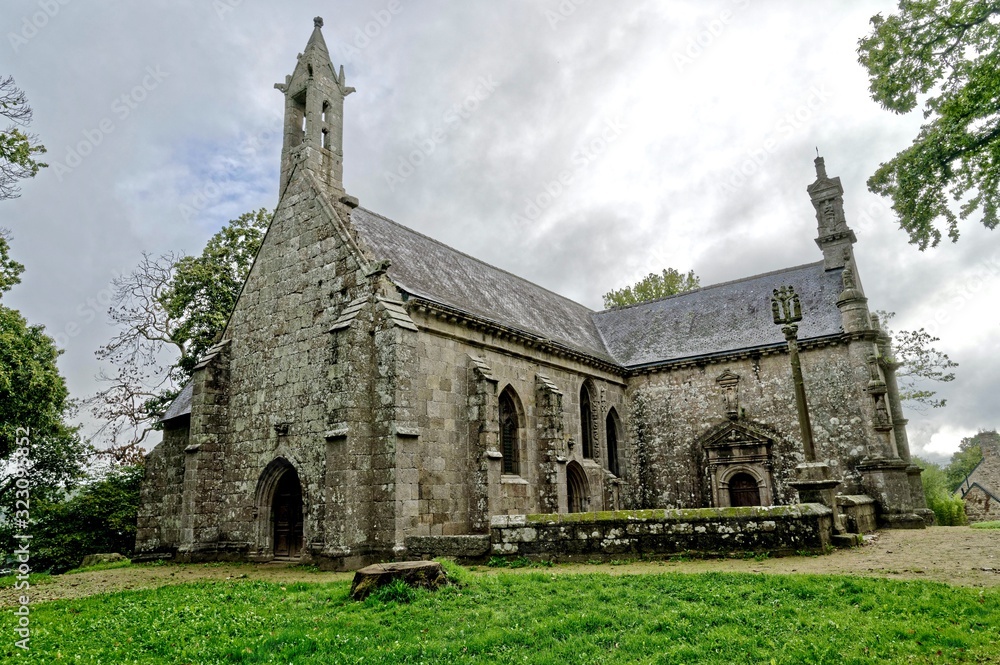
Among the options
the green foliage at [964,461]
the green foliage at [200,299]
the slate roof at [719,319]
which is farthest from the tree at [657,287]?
the green foliage at [964,461]

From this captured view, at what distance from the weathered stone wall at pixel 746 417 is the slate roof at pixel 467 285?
340cm

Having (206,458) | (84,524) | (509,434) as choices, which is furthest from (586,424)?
(84,524)

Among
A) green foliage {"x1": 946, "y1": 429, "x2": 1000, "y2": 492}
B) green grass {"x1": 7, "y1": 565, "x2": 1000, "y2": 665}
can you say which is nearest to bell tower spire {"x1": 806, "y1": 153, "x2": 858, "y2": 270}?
green grass {"x1": 7, "y1": 565, "x2": 1000, "y2": 665}

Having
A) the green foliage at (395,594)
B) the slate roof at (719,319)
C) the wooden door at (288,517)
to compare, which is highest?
the slate roof at (719,319)

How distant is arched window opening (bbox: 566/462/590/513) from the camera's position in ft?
70.8

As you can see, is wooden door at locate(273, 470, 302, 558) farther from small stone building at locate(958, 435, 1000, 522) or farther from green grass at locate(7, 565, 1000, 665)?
small stone building at locate(958, 435, 1000, 522)

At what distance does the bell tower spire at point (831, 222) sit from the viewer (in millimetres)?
25531

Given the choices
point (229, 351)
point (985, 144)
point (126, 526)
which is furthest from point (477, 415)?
point (126, 526)

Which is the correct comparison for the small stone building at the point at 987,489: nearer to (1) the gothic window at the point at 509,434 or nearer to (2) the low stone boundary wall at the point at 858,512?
(2) the low stone boundary wall at the point at 858,512

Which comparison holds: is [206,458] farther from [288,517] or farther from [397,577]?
[397,577]

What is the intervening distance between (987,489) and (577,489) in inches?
969

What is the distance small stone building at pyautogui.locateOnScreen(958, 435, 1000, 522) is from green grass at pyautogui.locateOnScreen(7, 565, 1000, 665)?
3072cm

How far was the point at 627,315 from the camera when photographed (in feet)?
102

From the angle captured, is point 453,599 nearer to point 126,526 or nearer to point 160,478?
point 160,478
